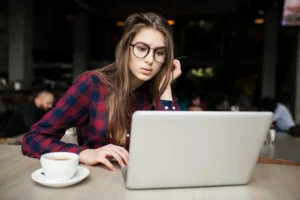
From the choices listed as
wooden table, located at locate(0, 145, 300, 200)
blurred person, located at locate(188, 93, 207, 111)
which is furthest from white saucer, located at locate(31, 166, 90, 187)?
blurred person, located at locate(188, 93, 207, 111)

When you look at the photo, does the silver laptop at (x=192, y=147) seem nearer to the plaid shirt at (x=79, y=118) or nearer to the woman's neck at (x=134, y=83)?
the plaid shirt at (x=79, y=118)

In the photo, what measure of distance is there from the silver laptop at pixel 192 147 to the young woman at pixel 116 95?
323 mm

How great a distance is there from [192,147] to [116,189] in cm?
24

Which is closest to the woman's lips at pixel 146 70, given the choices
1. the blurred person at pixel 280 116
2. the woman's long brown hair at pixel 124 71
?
the woman's long brown hair at pixel 124 71

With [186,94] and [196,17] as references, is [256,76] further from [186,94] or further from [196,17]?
[186,94]

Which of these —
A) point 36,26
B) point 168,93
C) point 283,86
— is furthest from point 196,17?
point 168,93

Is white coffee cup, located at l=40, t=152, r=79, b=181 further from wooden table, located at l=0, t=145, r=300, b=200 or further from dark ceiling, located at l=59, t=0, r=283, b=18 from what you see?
dark ceiling, located at l=59, t=0, r=283, b=18

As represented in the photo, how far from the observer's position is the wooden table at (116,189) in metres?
0.82

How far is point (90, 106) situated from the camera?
139cm

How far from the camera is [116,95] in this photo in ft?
4.45

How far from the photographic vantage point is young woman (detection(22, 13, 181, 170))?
123 centimetres

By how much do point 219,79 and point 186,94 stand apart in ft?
18.9

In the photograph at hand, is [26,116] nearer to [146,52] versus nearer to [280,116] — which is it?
[146,52]

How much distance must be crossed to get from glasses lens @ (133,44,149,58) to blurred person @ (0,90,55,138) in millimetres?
2722
